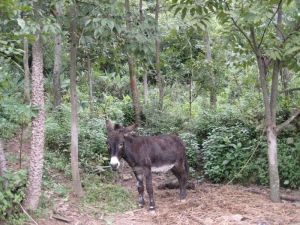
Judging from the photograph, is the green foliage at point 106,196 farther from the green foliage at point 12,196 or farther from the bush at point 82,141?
the green foliage at point 12,196

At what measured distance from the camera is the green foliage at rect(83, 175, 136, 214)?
793cm

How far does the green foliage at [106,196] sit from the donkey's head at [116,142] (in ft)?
2.72

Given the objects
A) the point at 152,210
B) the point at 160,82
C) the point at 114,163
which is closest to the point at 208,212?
the point at 152,210

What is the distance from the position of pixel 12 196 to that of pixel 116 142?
213 cm

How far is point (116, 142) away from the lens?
7.80 meters

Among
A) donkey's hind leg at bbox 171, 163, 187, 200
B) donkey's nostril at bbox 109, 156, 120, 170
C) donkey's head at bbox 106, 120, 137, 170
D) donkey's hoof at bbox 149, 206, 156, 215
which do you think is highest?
donkey's head at bbox 106, 120, 137, 170

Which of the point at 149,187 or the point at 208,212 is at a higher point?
the point at 149,187

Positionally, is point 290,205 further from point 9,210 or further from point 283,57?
point 9,210

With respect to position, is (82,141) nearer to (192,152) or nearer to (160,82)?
(192,152)

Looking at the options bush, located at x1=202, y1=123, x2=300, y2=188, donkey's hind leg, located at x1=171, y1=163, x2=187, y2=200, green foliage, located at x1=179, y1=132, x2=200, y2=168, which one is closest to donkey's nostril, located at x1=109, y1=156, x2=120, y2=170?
donkey's hind leg, located at x1=171, y1=163, x2=187, y2=200

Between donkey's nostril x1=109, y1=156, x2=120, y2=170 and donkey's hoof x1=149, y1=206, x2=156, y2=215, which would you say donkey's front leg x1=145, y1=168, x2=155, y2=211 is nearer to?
donkey's hoof x1=149, y1=206, x2=156, y2=215

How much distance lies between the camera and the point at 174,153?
347 inches

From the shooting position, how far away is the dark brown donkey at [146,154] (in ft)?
25.8

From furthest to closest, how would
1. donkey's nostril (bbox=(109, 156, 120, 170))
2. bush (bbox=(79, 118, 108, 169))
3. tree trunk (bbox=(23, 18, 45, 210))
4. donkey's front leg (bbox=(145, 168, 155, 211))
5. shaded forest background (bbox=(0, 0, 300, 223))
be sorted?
bush (bbox=(79, 118, 108, 169)), donkey's front leg (bbox=(145, 168, 155, 211)), donkey's nostril (bbox=(109, 156, 120, 170)), tree trunk (bbox=(23, 18, 45, 210)), shaded forest background (bbox=(0, 0, 300, 223))
